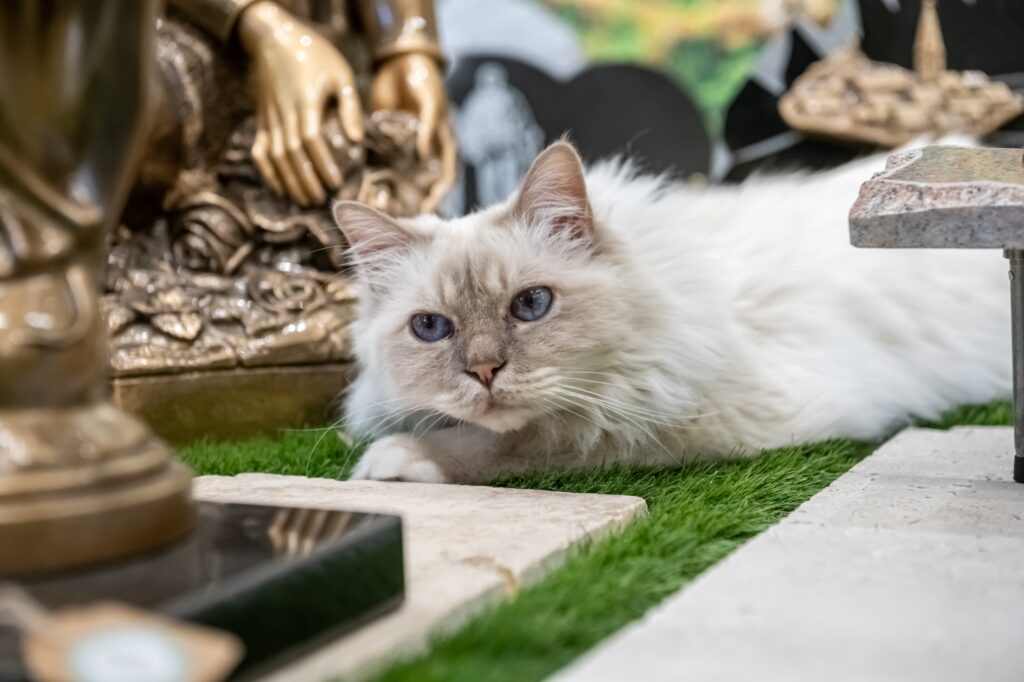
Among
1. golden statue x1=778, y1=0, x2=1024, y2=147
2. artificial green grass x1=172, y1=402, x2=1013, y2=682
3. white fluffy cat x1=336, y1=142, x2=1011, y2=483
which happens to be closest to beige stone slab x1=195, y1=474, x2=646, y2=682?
artificial green grass x1=172, y1=402, x2=1013, y2=682

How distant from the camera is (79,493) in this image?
0.83m

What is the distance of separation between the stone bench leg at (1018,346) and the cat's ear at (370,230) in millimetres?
906

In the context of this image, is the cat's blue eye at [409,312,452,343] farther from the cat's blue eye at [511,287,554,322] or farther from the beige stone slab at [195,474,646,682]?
the beige stone slab at [195,474,646,682]

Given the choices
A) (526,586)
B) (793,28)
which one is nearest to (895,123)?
(793,28)

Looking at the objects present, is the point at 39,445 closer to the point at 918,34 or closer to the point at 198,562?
the point at 198,562

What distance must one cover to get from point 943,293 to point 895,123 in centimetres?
126

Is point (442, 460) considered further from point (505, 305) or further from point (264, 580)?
point (264, 580)

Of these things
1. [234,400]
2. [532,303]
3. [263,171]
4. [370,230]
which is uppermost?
[263,171]

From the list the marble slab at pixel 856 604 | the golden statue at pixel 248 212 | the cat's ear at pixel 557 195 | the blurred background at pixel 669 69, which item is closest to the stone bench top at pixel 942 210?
the marble slab at pixel 856 604

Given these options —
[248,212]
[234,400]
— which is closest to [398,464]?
[234,400]

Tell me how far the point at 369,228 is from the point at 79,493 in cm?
97

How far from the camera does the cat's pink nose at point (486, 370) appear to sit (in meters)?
1.53

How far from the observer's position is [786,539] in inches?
48.3

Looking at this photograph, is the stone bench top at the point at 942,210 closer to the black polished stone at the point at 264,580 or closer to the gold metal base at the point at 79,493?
the black polished stone at the point at 264,580
